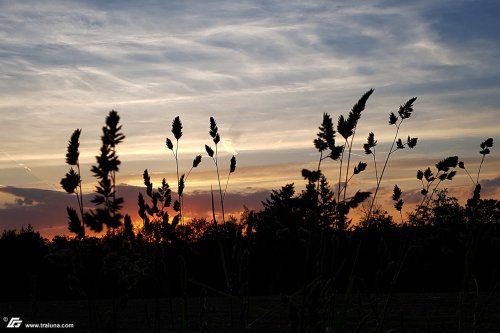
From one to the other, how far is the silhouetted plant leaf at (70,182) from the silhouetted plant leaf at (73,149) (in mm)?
54

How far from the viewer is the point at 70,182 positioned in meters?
1.90

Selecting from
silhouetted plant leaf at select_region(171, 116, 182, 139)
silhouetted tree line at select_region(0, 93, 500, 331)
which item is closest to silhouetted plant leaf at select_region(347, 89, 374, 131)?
silhouetted tree line at select_region(0, 93, 500, 331)

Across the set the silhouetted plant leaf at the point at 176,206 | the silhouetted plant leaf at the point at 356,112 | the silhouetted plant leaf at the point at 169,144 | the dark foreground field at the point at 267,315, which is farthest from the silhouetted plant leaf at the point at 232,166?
the silhouetted plant leaf at the point at 356,112

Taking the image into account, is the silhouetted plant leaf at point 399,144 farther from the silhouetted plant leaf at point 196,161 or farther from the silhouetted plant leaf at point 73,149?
the silhouetted plant leaf at point 73,149

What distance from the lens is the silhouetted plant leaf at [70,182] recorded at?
74.5 inches

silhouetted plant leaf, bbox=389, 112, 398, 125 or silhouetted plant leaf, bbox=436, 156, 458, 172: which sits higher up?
silhouetted plant leaf, bbox=389, 112, 398, 125

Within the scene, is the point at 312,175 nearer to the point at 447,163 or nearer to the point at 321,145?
the point at 321,145

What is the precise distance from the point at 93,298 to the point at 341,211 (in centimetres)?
140

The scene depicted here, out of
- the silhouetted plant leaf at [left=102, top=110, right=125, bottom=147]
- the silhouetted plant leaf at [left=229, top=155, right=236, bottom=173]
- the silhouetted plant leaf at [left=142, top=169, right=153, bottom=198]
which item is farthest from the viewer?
the silhouetted plant leaf at [left=229, top=155, right=236, bottom=173]

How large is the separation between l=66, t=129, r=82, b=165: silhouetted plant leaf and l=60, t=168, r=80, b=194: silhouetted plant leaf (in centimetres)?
5

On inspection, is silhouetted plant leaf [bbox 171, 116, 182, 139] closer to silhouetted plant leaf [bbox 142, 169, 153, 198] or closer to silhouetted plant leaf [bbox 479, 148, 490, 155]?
silhouetted plant leaf [bbox 142, 169, 153, 198]

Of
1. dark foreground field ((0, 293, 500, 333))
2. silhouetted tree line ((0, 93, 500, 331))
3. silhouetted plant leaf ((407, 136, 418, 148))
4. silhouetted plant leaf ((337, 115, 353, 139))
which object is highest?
silhouetted plant leaf ((407, 136, 418, 148))

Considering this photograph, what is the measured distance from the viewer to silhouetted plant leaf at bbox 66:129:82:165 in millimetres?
1966

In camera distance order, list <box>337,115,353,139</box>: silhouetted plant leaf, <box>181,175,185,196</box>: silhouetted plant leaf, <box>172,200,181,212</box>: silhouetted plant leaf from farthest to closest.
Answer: <box>172,200,181,212</box>: silhouetted plant leaf < <box>181,175,185,196</box>: silhouetted plant leaf < <box>337,115,353,139</box>: silhouetted plant leaf
